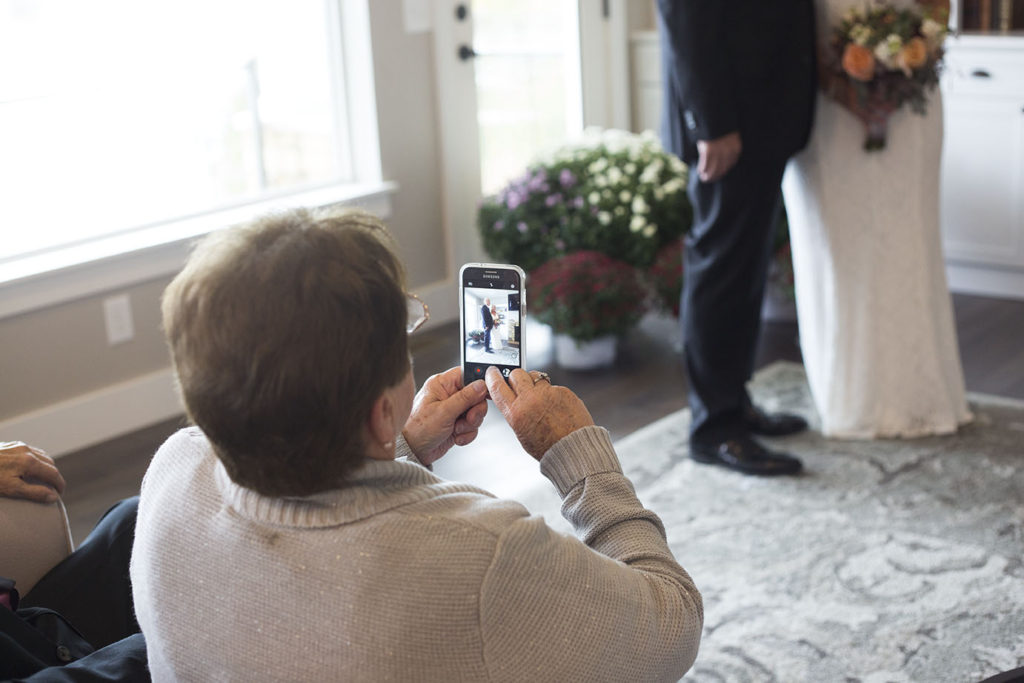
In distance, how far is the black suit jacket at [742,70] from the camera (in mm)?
2521

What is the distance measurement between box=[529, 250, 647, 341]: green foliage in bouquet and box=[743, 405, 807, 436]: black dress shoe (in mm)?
723

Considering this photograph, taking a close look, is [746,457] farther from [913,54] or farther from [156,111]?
[156,111]

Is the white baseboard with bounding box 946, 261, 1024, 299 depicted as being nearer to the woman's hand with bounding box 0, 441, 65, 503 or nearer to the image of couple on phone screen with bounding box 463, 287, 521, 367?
the image of couple on phone screen with bounding box 463, 287, 521, 367

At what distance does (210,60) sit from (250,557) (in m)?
2.99

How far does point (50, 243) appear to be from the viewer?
319cm

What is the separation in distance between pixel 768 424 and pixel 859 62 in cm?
94

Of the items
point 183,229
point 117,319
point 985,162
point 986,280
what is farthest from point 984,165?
point 117,319

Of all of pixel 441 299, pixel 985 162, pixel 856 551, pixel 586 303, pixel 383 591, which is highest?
pixel 383 591

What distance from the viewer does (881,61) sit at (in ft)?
8.56

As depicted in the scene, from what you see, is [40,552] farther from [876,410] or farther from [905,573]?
[876,410]

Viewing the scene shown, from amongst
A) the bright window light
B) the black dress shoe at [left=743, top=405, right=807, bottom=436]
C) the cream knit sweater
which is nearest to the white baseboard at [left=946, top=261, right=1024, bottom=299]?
the black dress shoe at [left=743, top=405, right=807, bottom=436]

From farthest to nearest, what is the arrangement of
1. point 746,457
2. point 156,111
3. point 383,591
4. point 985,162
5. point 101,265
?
point 985,162 < point 156,111 < point 101,265 < point 746,457 < point 383,591

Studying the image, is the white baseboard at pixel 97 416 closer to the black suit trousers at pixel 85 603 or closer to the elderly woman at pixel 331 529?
the black suit trousers at pixel 85 603

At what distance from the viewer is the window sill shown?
118 inches
